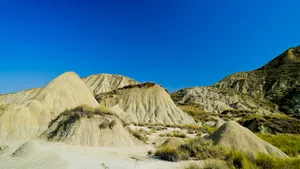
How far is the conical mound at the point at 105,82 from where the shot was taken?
9875 cm

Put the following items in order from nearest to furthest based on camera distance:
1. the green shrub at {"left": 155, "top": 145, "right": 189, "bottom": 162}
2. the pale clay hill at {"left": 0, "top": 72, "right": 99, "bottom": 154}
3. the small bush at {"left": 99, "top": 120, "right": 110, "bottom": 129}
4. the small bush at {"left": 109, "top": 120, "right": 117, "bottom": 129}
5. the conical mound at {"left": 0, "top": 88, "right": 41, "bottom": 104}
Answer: the green shrub at {"left": 155, "top": 145, "right": 189, "bottom": 162}, the small bush at {"left": 99, "top": 120, "right": 110, "bottom": 129}, the small bush at {"left": 109, "top": 120, "right": 117, "bottom": 129}, the pale clay hill at {"left": 0, "top": 72, "right": 99, "bottom": 154}, the conical mound at {"left": 0, "top": 88, "right": 41, "bottom": 104}

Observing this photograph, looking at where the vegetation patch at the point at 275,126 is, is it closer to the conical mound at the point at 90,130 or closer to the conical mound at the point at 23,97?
the conical mound at the point at 90,130

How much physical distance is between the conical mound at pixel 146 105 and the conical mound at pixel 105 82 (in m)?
36.7

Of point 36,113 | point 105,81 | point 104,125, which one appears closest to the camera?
point 104,125

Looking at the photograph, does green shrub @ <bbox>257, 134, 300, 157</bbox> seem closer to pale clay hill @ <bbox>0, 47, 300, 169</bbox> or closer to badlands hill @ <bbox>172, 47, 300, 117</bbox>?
pale clay hill @ <bbox>0, 47, 300, 169</bbox>

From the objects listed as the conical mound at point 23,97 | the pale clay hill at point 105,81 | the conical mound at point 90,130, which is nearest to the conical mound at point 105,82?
the pale clay hill at point 105,81

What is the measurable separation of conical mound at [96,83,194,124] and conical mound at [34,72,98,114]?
14.2 m

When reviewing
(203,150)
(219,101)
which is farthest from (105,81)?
(203,150)

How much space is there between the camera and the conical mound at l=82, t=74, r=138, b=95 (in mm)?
98750

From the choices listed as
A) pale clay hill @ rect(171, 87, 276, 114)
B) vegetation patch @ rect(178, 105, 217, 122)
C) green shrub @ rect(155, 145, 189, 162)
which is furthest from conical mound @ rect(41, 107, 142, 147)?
pale clay hill @ rect(171, 87, 276, 114)

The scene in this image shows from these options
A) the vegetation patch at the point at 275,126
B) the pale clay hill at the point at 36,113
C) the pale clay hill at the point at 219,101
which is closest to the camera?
the pale clay hill at the point at 36,113

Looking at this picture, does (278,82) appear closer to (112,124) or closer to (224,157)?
(112,124)

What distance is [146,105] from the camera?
56.0 metres

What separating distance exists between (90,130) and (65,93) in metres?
16.3
